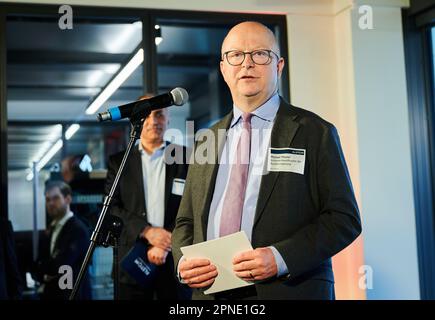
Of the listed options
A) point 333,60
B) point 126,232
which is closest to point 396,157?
point 333,60

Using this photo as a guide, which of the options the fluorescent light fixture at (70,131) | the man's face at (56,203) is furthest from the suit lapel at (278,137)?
the fluorescent light fixture at (70,131)

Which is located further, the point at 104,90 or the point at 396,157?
the point at 104,90

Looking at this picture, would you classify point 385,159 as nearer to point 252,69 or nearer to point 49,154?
point 252,69

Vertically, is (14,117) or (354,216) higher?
(14,117)

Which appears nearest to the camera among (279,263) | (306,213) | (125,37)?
(279,263)

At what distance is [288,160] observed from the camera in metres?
2.07

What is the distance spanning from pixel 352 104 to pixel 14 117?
211 inches

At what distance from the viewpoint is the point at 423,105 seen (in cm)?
414

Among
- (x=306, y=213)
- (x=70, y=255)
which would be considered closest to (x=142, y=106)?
(x=306, y=213)

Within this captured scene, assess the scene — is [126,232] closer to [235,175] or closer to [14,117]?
[235,175]

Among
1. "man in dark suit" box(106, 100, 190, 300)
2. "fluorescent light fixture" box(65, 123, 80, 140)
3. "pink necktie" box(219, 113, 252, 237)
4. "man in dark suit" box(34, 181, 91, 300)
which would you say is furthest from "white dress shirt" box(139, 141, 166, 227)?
"fluorescent light fixture" box(65, 123, 80, 140)

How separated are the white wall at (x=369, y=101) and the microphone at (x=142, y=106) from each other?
1926mm

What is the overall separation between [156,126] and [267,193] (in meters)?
1.51
